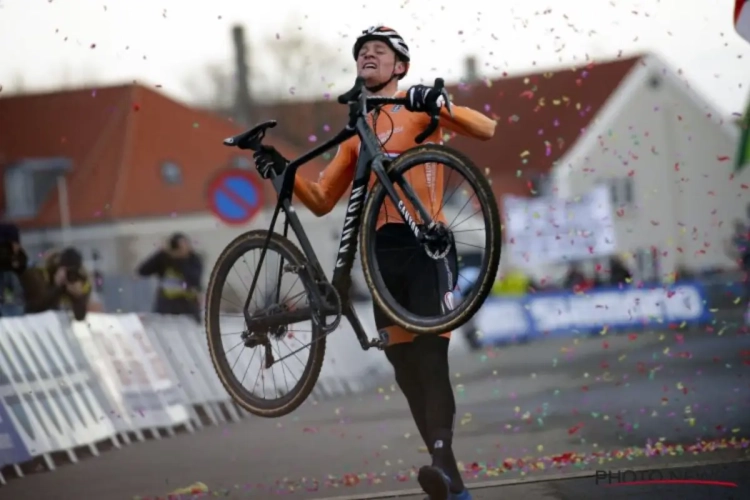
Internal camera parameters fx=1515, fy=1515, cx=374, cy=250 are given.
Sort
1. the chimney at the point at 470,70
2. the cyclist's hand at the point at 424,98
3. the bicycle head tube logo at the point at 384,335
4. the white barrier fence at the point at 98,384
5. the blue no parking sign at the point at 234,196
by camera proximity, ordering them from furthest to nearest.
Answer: the white barrier fence at the point at 98,384, the chimney at the point at 470,70, the blue no parking sign at the point at 234,196, the bicycle head tube logo at the point at 384,335, the cyclist's hand at the point at 424,98

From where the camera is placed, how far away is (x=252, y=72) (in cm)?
1055

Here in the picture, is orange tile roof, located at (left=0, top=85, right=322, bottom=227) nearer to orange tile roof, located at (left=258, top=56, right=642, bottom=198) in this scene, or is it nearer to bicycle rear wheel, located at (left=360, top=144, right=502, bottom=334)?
orange tile roof, located at (left=258, top=56, right=642, bottom=198)

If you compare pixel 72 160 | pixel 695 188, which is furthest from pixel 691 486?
pixel 72 160

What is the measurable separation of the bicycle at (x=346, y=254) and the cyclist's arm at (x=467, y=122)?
136mm

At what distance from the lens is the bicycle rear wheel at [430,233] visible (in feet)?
18.7

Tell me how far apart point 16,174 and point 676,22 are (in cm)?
3410

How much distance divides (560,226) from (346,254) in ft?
56.1

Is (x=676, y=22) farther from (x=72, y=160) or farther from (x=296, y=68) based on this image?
(x=72, y=160)

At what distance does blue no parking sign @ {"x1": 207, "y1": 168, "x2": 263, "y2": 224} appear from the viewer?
26.6ft

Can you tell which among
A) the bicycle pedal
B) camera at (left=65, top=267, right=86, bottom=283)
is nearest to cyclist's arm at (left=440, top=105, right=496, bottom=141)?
the bicycle pedal

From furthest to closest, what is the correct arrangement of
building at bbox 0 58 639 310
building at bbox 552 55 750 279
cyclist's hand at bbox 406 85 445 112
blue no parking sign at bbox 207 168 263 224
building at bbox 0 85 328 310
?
1. building at bbox 0 85 328 310
2. building at bbox 0 58 639 310
3. building at bbox 552 55 750 279
4. blue no parking sign at bbox 207 168 263 224
5. cyclist's hand at bbox 406 85 445 112

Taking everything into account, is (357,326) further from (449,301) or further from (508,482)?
(508,482)

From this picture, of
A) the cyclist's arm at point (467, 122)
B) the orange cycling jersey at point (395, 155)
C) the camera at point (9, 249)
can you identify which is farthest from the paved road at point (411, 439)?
the cyclist's arm at point (467, 122)

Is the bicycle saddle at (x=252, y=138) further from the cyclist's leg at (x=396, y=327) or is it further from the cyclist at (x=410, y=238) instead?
the cyclist's leg at (x=396, y=327)
